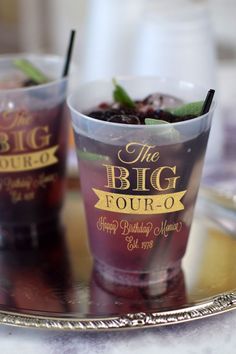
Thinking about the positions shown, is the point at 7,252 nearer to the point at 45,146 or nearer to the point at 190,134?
the point at 45,146

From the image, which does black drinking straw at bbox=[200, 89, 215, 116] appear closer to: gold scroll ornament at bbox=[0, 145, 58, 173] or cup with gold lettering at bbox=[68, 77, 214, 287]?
cup with gold lettering at bbox=[68, 77, 214, 287]

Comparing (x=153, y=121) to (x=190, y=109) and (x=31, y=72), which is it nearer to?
(x=190, y=109)

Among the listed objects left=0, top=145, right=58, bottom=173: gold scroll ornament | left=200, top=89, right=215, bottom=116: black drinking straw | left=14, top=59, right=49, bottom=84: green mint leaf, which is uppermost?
left=200, top=89, right=215, bottom=116: black drinking straw

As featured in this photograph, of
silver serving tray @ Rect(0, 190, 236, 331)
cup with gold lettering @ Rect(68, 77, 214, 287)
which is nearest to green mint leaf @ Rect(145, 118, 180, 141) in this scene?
cup with gold lettering @ Rect(68, 77, 214, 287)

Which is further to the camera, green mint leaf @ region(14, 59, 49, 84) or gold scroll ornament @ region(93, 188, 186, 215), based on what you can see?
green mint leaf @ region(14, 59, 49, 84)

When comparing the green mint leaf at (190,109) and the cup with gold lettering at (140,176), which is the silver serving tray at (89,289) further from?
the green mint leaf at (190,109)
